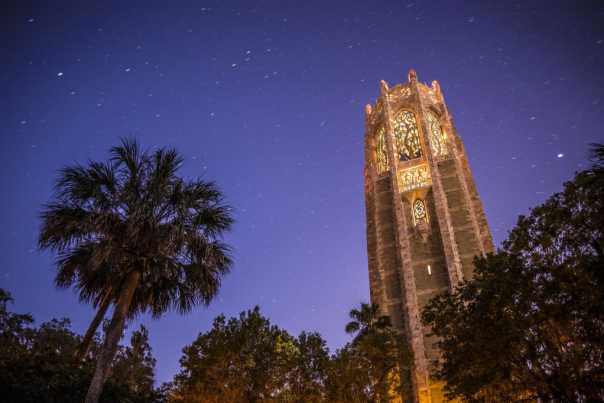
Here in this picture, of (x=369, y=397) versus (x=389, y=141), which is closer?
(x=369, y=397)

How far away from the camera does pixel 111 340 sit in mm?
8953

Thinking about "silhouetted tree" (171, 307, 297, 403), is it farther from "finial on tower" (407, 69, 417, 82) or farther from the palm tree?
"finial on tower" (407, 69, 417, 82)

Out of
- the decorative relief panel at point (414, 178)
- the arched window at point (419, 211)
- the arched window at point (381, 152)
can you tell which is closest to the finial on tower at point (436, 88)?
the arched window at point (381, 152)

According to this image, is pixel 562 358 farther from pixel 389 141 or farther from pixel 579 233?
pixel 389 141

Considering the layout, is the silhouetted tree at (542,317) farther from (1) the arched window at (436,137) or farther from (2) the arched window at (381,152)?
(2) the arched window at (381,152)

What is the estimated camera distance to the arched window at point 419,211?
42781 mm

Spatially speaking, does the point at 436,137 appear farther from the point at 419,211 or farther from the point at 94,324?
the point at 94,324

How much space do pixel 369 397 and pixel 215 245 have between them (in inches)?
662

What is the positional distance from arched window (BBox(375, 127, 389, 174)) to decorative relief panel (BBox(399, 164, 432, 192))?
12.8 feet

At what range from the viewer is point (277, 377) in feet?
71.5

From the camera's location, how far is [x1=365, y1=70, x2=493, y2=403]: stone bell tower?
121ft

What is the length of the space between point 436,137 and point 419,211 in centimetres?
1176

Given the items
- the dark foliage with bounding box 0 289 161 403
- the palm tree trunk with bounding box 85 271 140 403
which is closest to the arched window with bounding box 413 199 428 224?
the dark foliage with bounding box 0 289 161 403

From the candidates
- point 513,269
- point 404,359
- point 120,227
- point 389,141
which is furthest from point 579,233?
point 389,141
